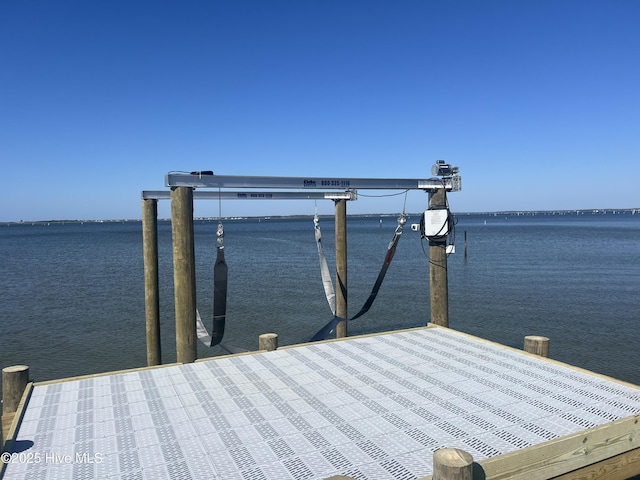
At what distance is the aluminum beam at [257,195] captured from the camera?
9.14 m

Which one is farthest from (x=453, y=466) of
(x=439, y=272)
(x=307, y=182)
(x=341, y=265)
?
→ (x=341, y=265)

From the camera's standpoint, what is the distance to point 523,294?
22672 millimetres

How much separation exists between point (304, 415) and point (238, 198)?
5981mm

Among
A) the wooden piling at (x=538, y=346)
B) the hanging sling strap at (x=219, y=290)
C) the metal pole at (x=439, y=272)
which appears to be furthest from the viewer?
the metal pole at (x=439, y=272)

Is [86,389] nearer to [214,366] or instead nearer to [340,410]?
[214,366]

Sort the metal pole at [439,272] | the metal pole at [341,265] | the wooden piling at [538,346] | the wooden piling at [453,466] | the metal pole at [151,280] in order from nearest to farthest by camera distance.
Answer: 1. the wooden piling at [453,466]
2. the wooden piling at [538,346]
3. the metal pole at [439,272]
4. the metal pole at [151,280]
5. the metal pole at [341,265]

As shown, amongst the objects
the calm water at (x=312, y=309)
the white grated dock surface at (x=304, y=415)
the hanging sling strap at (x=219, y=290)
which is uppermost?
the hanging sling strap at (x=219, y=290)

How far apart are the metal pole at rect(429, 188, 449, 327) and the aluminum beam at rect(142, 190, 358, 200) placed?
7.45 ft

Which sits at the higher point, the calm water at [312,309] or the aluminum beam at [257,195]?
the aluminum beam at [257,195]

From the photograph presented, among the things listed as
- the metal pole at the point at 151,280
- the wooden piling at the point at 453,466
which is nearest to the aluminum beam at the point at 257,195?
the metal pole at the point at 151,280

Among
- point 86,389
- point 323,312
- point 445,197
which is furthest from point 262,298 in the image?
point 86,389

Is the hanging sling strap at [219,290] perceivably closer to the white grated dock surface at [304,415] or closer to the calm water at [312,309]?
the white grated dock surface at [304,415]

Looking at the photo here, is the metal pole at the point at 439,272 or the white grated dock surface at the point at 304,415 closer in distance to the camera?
the white grated dock surface at the point at 304,415

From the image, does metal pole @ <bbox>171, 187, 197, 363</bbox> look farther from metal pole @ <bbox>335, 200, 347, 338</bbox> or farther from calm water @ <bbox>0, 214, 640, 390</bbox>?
calm water @ <bbox>0, 214, 640, 390</bbox>
